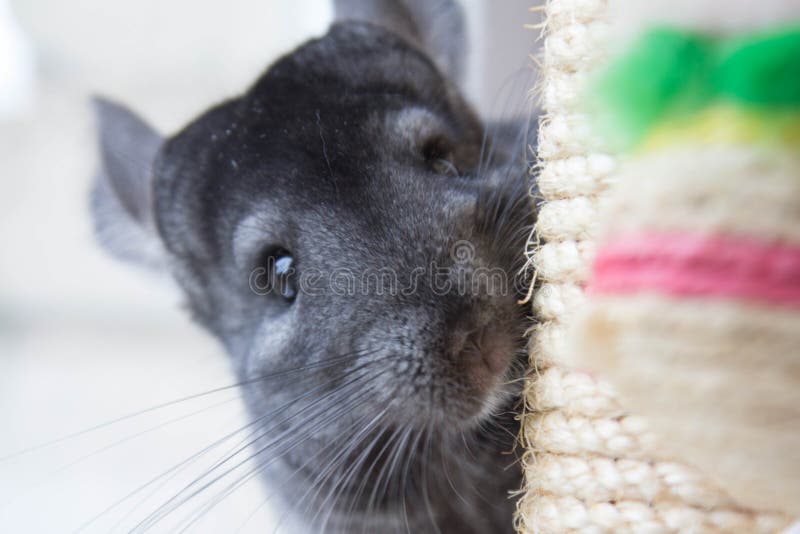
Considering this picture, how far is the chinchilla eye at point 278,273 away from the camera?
4.21 ft

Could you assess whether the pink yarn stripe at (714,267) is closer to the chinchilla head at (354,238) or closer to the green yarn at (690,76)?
the green yarn at (690,76)

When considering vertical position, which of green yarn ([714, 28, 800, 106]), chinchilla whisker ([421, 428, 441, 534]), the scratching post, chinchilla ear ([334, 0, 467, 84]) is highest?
chinchilla ear ([334, 0, 467, 84])

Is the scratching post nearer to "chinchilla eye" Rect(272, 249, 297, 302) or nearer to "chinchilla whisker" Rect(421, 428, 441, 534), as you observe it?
"chinchilla whisker" Rect(421, 428, 441, 534)

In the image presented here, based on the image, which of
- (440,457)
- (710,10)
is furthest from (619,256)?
(440,457)

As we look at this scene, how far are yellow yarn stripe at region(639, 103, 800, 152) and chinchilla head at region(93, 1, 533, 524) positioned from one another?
0.47 m

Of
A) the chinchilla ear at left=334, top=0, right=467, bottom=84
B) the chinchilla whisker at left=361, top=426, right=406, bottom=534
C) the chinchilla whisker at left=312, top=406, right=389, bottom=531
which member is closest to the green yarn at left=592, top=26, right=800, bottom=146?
the chinchilla whisker at left=312, top=406, right=389, bottom=531

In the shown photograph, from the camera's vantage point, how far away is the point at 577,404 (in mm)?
906

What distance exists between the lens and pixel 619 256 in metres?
0.59

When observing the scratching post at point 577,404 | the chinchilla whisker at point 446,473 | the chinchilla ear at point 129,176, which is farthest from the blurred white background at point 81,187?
the scratching post at point 577,404

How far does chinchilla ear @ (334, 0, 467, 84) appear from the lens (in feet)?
5.94

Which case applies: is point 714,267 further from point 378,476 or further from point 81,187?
point 81,187

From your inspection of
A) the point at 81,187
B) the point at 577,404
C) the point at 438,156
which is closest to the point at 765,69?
the point at 577,404

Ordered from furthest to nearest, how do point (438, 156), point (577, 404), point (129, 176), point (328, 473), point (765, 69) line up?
1. point (129, 176)
2. point (438, 156)
3. point (328, 473)
4. point (577, 404)
5. point (765, 69)

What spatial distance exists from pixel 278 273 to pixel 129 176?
2.33 ft
